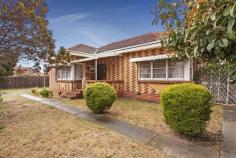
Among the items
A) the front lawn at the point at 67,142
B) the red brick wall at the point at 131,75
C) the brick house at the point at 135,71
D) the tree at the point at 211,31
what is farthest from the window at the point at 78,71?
the tree at the point at 211,31

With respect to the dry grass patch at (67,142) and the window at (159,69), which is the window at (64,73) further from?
the dry grass patch at (67,142)

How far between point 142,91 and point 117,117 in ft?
16.7

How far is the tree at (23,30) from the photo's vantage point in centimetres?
731

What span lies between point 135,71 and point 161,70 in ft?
7.08

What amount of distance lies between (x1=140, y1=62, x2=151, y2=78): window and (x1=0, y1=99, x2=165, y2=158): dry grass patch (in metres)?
6.53

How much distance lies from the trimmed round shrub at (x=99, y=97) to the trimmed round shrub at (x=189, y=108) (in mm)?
3334

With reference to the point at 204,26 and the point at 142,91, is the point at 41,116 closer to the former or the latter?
the point at 142,91

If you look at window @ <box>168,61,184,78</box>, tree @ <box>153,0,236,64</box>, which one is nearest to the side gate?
window @ <box>168,61,184,78</box>

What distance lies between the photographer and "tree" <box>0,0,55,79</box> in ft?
24.0

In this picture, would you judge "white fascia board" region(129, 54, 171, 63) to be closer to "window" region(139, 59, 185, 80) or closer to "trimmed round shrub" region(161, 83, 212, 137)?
"window" region(139, 59, 185, 80)

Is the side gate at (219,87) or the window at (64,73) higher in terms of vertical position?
the window at (64,73)

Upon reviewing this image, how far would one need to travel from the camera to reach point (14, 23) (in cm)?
757

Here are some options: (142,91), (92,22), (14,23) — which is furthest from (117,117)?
(92,22)

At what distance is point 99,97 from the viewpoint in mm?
7109
